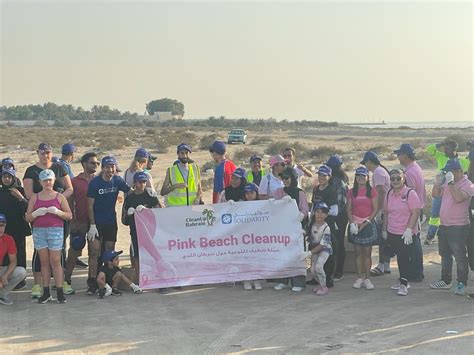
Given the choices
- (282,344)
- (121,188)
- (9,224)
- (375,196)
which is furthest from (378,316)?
(9,224)

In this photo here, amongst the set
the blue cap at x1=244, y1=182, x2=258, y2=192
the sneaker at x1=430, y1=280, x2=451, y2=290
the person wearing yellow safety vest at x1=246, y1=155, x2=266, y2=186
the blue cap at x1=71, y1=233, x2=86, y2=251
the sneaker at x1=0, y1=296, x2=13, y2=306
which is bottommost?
the sneaker at x1=0, y1=296, x2=13, y2=306

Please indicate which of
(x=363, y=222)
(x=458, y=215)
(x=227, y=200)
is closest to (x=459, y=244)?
(x=458, y=215)

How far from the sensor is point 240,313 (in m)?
7.80

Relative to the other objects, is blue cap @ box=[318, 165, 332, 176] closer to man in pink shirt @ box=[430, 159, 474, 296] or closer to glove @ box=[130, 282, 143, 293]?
man in pink shirt @ box=[430, 159, 474, 296]

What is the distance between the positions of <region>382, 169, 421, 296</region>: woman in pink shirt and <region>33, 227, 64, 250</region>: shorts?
490 centimetres

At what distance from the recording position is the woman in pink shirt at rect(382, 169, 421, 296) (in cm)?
888

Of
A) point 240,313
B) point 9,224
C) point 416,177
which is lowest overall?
point 240,313

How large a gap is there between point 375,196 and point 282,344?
3.52 meters

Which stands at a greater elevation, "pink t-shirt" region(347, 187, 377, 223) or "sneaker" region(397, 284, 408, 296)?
"pink t-shirt" region(347, 187, 377, 223)

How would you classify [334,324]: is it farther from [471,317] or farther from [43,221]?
[43,221]

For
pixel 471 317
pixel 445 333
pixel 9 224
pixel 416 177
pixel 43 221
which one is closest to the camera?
pixel 445 333

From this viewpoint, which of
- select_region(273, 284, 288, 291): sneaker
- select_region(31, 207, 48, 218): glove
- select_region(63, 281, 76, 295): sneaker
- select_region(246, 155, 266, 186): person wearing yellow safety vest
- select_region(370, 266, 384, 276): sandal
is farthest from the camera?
select_region(246, 155, 266, 186): person wearing yellow safety vest

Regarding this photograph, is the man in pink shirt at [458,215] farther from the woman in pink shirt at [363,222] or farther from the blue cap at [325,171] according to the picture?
the blue cap at [325,171]

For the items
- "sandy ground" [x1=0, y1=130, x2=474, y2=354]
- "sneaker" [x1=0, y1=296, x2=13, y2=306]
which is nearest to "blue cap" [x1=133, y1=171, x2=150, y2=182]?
"sandy ground" [x1=0, y1=130, x2=474, y2=354]
